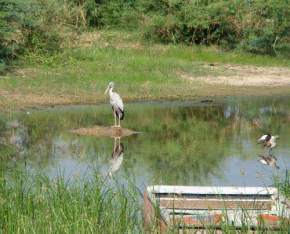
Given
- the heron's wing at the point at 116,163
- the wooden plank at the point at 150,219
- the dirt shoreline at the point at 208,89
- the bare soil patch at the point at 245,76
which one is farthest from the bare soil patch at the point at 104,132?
the wooden plank at the point at 150,219

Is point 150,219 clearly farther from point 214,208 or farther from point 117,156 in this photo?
point 117,156

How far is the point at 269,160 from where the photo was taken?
45.6ft

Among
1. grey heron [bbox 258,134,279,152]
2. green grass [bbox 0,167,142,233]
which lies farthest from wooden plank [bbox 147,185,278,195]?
grey heron [bbox 258,134,279,152]

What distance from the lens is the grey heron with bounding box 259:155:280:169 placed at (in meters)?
13.5

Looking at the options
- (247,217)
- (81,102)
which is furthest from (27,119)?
(247,217)

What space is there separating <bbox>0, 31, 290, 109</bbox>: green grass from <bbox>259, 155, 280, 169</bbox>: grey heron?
6.54 m

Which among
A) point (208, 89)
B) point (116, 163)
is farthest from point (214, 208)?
point (208, 89)

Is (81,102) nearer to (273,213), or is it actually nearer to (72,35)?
(72,35)

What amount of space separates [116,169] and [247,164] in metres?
2.09

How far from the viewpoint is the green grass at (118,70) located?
20.1 meters

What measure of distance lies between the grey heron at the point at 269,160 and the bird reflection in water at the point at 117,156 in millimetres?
2222

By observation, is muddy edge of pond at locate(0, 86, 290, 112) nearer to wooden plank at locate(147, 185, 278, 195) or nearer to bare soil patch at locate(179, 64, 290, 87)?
bare soil patch at locate(179, 64, 290, 87)

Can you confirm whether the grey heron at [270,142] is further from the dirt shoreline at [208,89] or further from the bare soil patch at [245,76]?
the bare soil patch at [245,76]

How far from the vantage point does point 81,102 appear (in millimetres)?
19578
